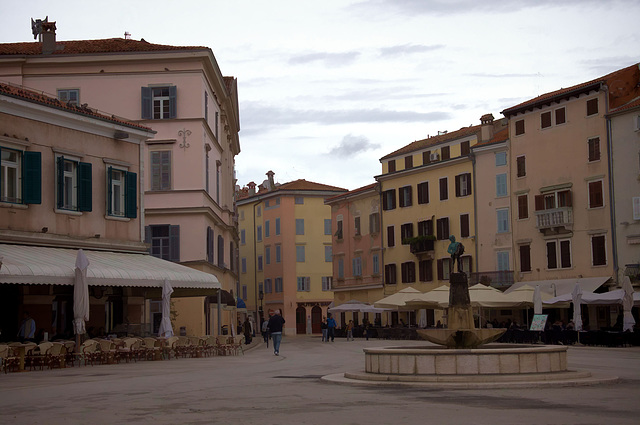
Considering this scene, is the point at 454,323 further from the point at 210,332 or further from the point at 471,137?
the point at 471,137

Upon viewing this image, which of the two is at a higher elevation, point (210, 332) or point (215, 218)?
point (215, 218)

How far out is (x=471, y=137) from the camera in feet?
206

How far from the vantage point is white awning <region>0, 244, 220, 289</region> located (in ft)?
81.1

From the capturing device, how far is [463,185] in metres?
62.3

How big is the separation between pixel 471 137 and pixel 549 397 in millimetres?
49402

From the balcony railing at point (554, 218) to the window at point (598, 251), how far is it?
77.2 inches

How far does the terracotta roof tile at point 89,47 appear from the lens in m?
44.0

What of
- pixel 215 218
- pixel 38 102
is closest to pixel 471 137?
pixel 215 218

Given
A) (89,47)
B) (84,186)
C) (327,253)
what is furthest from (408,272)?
(84,186)

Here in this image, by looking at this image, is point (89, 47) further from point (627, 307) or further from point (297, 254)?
point (297, 254)

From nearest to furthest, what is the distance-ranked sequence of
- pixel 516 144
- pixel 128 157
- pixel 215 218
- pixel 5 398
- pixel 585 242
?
pixel 5 398
pixel 128 157
pixel 215 218
pixel 585 242
pixel 516 144

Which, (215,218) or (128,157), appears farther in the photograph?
(215,218)

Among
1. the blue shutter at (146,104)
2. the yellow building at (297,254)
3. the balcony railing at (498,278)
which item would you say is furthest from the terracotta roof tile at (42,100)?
the yellow building at (297,254)

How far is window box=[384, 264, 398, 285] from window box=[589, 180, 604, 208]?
20103 millimetres
